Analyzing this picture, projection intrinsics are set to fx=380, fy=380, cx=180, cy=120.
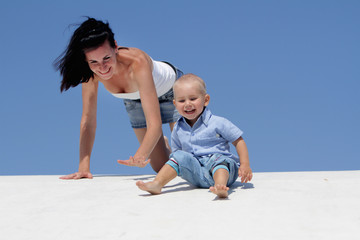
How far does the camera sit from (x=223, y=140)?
9.76 ft

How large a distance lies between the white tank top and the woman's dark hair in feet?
1.63

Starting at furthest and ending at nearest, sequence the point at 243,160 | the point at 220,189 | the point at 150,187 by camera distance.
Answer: the point at 243,160, the point at 150,187, the point at 220,189

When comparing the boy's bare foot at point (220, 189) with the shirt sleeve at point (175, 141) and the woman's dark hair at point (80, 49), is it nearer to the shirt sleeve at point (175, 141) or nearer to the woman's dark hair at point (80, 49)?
the shirt sleeve at point (175, 141)

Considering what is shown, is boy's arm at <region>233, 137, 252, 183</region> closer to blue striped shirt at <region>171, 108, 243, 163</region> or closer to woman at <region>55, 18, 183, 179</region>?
blue striped shirt at <region>171, 108, 243, 163</region>

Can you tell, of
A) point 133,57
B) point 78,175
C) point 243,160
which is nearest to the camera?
point 243,160

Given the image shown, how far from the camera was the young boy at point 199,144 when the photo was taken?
2789 mm

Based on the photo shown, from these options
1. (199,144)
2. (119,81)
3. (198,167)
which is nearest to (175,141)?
(199,144)

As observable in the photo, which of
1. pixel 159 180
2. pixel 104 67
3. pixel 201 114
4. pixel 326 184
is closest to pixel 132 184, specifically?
pixel 159 180

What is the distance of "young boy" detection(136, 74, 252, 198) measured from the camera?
279cm

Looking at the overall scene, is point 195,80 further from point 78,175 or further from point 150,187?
point 78,175

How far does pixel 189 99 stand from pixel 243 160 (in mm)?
619

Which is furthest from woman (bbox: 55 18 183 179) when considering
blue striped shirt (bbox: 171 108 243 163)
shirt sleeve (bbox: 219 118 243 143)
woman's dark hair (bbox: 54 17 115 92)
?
shirt sleeve (bbox: 219 118 243 143)

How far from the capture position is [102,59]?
11.4ft

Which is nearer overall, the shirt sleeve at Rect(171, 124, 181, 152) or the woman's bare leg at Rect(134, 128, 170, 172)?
the shirt sleeve at Rect(171, 124, 181, 152)
